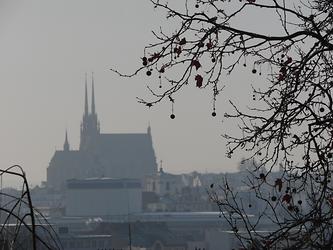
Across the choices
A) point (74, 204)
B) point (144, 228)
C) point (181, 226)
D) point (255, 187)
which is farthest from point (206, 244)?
point (255, 187)

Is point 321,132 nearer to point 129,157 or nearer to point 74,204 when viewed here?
point 74,204

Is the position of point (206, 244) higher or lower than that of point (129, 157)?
lower

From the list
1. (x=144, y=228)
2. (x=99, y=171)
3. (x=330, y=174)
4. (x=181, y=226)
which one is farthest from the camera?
(x=99, y=171)

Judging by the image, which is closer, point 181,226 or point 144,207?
point 181,226

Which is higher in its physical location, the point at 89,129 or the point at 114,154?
the point at 89,129

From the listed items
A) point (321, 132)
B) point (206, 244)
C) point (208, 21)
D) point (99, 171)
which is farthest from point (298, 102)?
point (99, 171)

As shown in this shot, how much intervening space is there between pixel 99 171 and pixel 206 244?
68434 millimetres

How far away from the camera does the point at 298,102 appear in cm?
413

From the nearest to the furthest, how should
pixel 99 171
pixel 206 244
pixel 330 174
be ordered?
1. pixel 330 174
2. pixel 206 244
3. pixel 99 171

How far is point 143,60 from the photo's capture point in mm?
4156

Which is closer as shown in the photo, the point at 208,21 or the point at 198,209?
the point at 208,21

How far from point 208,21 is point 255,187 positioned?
64 cm

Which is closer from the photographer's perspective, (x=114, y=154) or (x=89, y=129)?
(x=114, y=154)

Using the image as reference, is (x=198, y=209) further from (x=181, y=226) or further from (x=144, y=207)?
(x=181, y=226)
